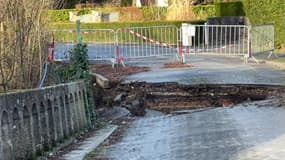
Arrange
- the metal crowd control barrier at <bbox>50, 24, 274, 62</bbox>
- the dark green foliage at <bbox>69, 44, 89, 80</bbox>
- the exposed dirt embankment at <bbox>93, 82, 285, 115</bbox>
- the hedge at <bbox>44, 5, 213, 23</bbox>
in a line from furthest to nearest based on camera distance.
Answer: the hedge at <bbox>44, 5, 213, 23</bbox> → the metal crowd control barrier at <bbox>50, 24, 274, 62</bbox> → the exposed dirt embankment at <bbox>93, 82, 285, 115</bbox> → the dark green foliage at <bbox>69, 44, 89, 80</bbox>

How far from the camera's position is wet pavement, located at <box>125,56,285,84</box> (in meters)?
15.0

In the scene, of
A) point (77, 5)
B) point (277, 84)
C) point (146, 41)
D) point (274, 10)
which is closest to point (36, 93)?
point (277, 84)

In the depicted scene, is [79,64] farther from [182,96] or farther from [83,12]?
[83,12]

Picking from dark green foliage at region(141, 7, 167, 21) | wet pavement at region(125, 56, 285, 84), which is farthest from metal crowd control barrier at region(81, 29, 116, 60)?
dark green foliage at region(141, 7, 167, 21)

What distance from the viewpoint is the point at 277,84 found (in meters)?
14.3

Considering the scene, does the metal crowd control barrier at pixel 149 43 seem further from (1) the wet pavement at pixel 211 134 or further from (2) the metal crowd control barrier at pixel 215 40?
(1) the wet pavement at pixel 211 134

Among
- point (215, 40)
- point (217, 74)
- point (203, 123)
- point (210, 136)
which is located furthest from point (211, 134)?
point (215, 40)

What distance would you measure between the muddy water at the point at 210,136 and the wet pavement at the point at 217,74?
2560 mm

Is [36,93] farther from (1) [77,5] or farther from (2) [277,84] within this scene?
(1) [77,5]

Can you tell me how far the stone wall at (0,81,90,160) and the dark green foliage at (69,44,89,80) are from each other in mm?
1392

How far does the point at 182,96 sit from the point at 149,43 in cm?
1002

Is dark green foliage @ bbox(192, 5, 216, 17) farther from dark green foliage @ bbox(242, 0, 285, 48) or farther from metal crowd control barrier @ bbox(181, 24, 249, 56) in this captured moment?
dark green foliage @ bbox(242, 0, 285, 48)

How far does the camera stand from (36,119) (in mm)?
8656

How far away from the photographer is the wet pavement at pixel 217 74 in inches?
591
